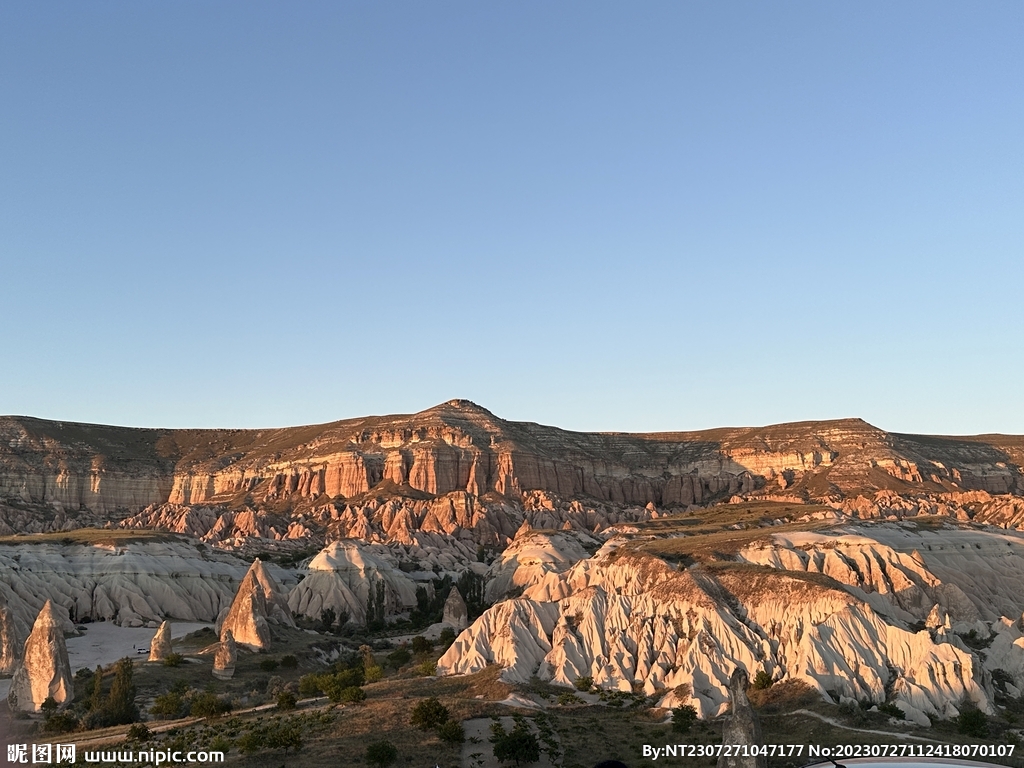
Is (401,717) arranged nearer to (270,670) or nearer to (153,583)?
(270,670)

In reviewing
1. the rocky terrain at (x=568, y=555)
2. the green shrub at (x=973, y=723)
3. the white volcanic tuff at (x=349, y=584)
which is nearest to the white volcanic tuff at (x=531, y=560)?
the rocky terrain at (x=568, y=555)

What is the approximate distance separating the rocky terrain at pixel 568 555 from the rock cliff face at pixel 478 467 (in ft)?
2.11

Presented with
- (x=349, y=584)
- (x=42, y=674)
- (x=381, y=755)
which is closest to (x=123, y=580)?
(x=349, y=584)

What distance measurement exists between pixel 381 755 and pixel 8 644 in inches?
1580

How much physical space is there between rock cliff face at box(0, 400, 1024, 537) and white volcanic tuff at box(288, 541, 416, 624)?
50.0 metres

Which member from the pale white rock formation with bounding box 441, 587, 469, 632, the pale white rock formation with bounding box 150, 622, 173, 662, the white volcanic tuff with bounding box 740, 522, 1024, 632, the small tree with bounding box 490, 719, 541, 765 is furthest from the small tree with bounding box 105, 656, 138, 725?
the white volcanic tuff with bounding box 740, 522, 1024, 632

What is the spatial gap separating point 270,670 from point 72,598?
139ft

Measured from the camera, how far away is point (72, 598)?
3679 inches

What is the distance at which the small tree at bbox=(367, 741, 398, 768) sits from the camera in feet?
112

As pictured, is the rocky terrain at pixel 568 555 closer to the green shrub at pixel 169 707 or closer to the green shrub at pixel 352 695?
the green shrub at pixel 169 707

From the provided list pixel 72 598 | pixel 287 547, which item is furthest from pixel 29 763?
pixel 287 547

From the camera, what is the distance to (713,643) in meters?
50.4

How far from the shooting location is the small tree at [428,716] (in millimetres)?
38844

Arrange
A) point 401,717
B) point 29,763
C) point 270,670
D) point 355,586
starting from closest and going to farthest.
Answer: point 29,763
point 401,717
point 270,670
point 355,586
